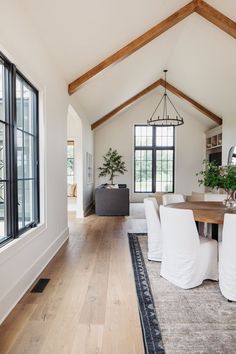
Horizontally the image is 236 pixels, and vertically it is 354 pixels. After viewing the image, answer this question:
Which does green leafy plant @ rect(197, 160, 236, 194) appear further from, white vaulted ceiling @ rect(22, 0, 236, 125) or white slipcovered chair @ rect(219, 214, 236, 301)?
white vaulted ceiling @ rect(22, 0, 236, 125)

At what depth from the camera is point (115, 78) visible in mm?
5715

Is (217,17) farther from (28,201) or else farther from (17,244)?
(17,244)

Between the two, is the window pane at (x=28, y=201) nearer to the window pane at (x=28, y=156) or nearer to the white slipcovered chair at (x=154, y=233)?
the window pane at (x=28, y=156)

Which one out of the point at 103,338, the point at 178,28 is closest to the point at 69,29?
the point at 178,28

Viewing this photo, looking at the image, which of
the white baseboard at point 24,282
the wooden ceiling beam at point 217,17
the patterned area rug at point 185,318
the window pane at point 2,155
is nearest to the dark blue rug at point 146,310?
the patterned area rug at point 185,318

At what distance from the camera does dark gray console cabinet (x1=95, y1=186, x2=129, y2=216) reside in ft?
23.5

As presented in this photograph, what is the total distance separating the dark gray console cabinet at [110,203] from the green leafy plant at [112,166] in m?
2.44

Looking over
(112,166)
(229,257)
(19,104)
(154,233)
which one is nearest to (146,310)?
(229,257)

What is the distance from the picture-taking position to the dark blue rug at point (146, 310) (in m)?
1.82

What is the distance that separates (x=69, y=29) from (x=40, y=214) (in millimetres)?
2459

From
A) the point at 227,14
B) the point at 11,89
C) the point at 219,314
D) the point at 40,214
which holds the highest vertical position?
the point at 227,14

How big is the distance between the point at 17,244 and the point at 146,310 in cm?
138

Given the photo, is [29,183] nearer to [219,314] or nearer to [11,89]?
[11,89]

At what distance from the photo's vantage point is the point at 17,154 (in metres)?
2.68
